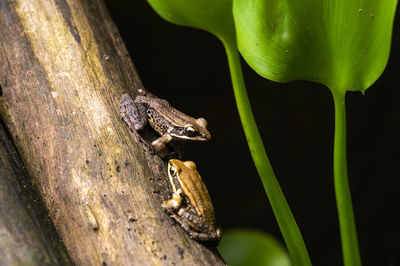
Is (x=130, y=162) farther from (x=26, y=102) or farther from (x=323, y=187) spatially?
(x=323, y=187)

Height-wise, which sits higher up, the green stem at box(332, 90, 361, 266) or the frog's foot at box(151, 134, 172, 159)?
the frog's foot at box(151, 134, 172, 159)

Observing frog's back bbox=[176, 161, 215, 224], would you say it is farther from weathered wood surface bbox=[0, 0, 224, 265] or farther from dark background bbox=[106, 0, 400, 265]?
dark background bbox=[106, 0, 400, 265]

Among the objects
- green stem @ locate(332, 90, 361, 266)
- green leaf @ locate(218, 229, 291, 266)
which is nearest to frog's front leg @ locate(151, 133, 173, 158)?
green stem @ locate(332, 90, 361, 266)

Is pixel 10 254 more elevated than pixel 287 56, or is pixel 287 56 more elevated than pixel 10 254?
pixel 287 56

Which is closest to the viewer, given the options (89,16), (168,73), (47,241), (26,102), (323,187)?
(47,241)

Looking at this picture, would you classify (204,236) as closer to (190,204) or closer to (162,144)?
(190,204)

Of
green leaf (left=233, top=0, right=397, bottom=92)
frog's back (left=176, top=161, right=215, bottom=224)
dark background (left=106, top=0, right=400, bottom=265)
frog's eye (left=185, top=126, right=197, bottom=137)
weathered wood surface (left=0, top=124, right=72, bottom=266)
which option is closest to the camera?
weathered wood surface (left=0, top=124, right=72, bottom=266)

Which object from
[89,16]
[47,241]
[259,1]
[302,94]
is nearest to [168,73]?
[302,94]
